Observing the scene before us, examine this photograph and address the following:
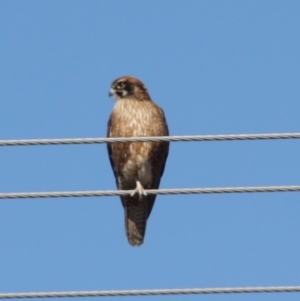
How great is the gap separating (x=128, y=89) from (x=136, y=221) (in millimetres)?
1359

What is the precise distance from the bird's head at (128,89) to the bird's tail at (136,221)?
1.08m

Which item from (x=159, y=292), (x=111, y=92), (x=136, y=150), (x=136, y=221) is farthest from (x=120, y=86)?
(x=159, y=292)

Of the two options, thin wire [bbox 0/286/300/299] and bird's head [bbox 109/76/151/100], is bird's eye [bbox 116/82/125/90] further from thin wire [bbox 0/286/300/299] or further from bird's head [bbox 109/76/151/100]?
thin wire [bbox 0/286/300/299]

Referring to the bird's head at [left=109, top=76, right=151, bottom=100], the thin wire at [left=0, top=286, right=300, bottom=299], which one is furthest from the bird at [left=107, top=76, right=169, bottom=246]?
the thin wire at [left=0, top=286, right=300, bottom=299]

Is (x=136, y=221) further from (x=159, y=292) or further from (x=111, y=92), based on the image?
(x=159, y=292)

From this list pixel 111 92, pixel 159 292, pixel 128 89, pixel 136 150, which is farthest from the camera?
pixel 111 92

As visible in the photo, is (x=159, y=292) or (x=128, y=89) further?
(x=128, y=89)

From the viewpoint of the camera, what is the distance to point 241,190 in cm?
820

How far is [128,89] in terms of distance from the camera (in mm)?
13102

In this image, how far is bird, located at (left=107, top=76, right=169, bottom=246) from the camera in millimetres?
12391

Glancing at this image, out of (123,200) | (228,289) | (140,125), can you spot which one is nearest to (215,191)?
(228,289)

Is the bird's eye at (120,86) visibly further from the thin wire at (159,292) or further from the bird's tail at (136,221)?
the thin wire at (159,292)

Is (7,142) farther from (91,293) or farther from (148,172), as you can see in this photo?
(148,172)

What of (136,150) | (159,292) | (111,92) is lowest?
(159,292)
